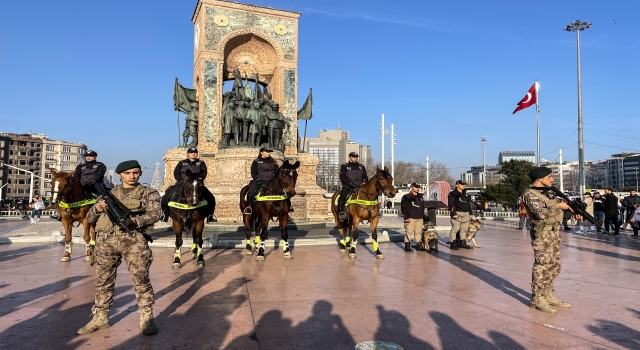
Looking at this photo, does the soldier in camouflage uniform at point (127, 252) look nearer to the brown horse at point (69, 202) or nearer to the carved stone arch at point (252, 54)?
the brown horse at point (69, 202)

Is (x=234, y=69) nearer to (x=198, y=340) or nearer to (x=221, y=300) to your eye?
(x=221, y=300)

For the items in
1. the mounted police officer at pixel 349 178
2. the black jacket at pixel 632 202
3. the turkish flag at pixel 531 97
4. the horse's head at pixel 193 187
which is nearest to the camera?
the horse's head at pixel 193 187

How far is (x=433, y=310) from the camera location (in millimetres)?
5805

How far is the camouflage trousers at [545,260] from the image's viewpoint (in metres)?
6.00

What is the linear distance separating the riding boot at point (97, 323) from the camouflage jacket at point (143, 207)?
1.04m

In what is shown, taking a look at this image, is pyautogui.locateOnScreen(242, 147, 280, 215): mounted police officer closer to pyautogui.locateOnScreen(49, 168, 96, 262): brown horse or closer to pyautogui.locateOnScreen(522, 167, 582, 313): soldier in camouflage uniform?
pyautogui.locateOnScreen(49, 168, 96, 262): brown horse

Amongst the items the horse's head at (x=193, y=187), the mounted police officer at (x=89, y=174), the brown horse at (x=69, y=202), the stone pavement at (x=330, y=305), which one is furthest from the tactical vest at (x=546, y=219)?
the mounted police officer at (x=89, y=174)

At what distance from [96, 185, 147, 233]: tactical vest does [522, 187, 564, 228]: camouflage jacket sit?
4.99 meters

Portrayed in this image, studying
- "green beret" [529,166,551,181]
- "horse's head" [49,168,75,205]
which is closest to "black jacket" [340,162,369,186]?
"green beret" [529,166,551,181]

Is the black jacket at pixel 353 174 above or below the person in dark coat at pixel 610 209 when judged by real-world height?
above

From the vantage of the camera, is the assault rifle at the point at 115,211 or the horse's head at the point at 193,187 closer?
the assault rifle at the point at 115,211

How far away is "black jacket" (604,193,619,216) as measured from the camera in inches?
690

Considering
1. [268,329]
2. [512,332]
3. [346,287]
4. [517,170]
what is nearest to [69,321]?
[268,329]

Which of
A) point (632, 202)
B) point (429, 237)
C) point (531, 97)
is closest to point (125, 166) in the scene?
point (429, 237)
